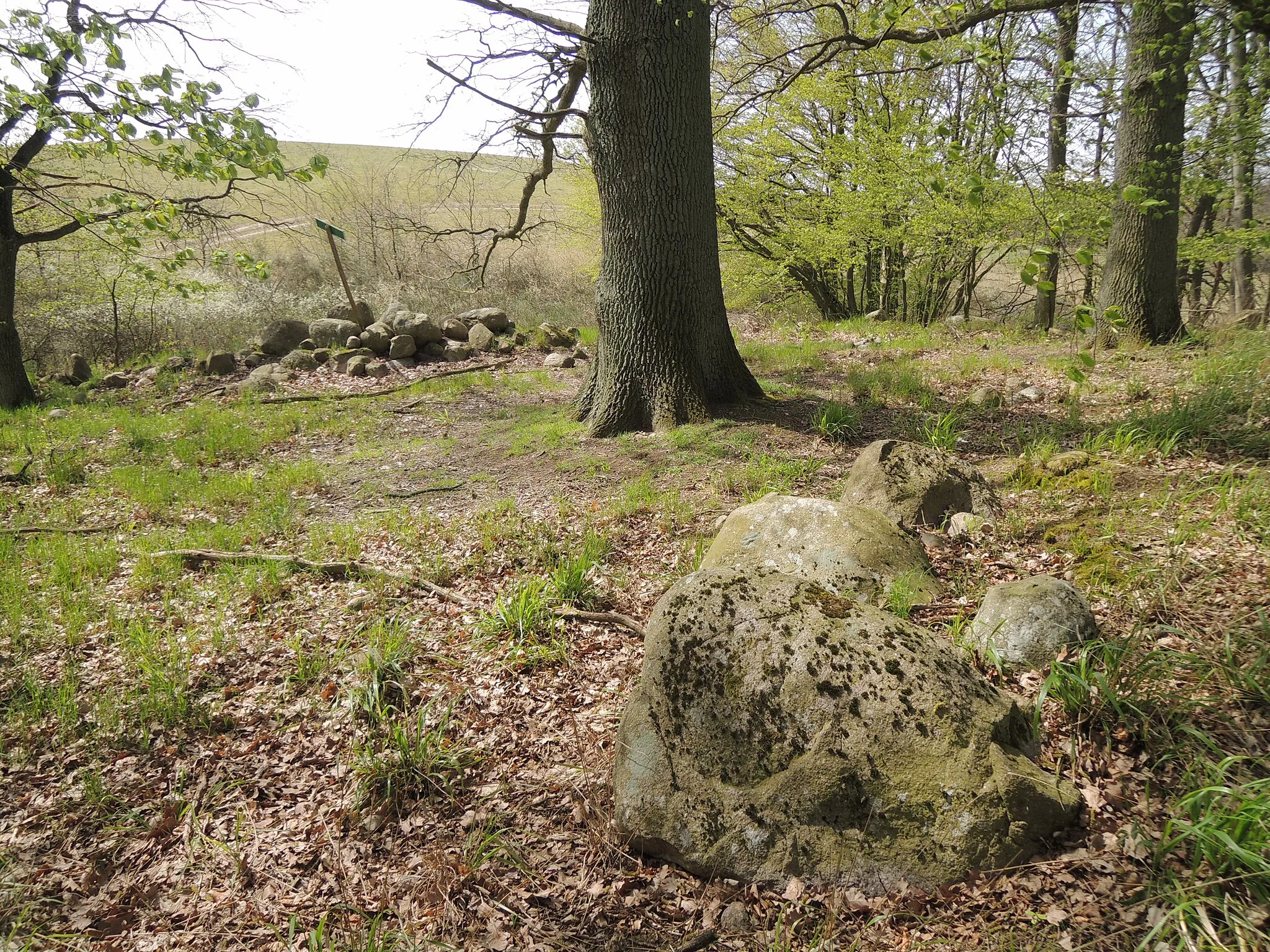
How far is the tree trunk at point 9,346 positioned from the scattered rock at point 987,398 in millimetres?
15075

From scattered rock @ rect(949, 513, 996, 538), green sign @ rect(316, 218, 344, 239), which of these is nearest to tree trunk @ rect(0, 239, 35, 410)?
green sign @ rect(316, 218, 344, 239)

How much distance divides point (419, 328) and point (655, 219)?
788 centimetres

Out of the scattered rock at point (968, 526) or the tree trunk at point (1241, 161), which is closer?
the scattered rock at point (968, 526)

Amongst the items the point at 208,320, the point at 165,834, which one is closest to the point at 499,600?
the point at 165,834

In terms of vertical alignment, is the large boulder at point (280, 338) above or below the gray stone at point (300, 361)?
above

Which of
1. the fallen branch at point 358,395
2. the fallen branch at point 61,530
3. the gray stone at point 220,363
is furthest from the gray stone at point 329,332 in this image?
the fallen branch at point 61,530

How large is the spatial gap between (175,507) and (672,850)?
626 centimetres

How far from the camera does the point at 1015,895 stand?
2.08m

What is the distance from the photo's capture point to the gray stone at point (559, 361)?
1158cm

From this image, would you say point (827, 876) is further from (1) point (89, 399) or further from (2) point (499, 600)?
(1) point (89, 399)

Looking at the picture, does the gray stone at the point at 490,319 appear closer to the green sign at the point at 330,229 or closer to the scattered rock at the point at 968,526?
the green sign at the point at 330,229

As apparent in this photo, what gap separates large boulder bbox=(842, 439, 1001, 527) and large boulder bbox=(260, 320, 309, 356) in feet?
41.3

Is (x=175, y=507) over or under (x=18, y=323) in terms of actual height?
under

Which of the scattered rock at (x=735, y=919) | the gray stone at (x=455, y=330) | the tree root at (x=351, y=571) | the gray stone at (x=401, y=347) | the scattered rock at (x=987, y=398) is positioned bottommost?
the scattered rock at (x=735, y=919)
